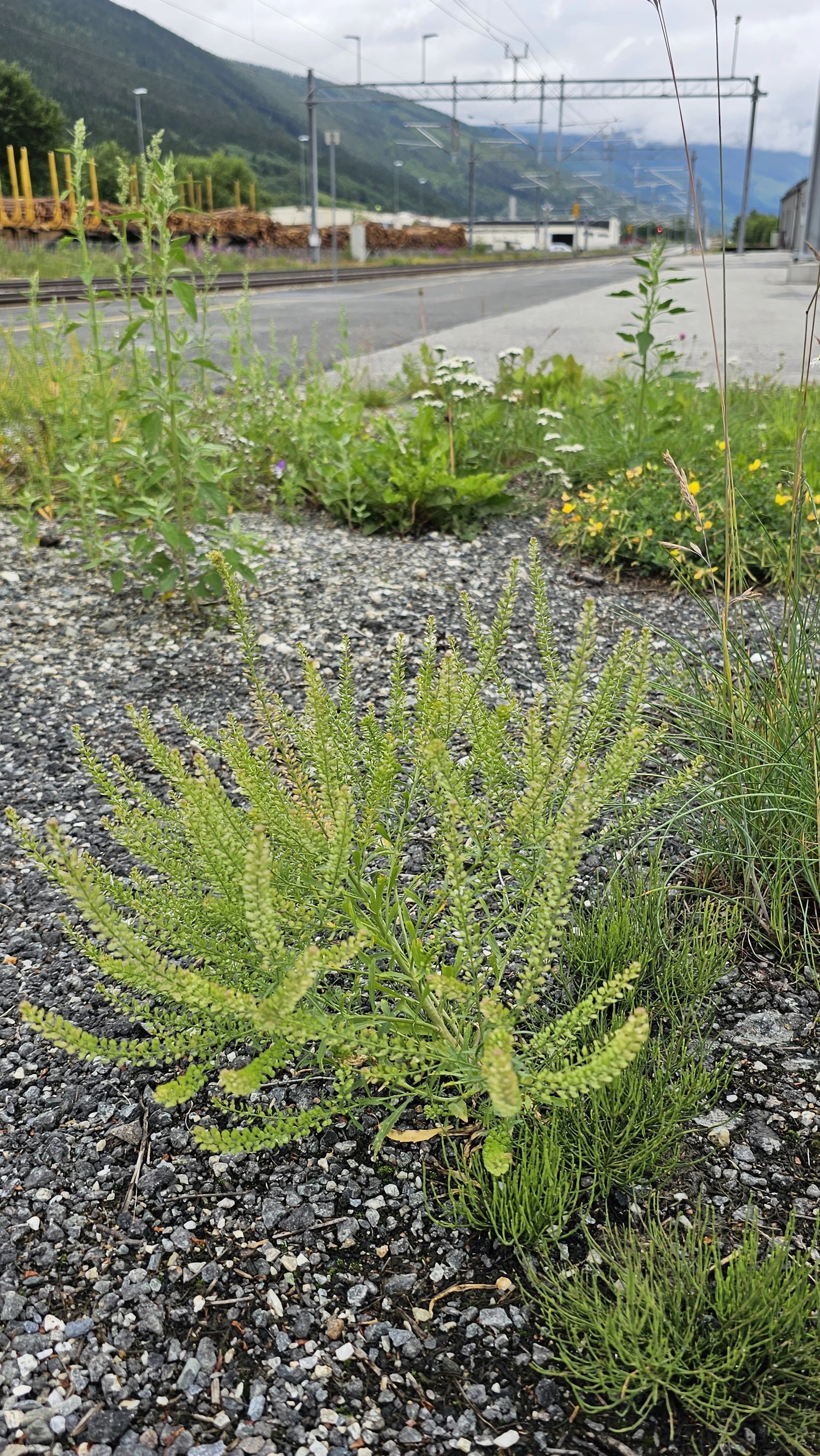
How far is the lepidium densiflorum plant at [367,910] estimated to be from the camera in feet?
3.99

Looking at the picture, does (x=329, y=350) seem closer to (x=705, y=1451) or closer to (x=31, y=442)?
(x=31, y=442)

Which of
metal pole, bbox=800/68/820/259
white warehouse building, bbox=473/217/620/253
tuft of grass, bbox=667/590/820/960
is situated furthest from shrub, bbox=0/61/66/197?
tuft of grass, bbox=667/590/820/960

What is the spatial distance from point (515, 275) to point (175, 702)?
32.0m

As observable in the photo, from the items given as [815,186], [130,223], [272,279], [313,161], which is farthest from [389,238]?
[130,223]

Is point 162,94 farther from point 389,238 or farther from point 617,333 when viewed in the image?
point 617,333

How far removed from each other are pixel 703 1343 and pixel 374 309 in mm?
16993

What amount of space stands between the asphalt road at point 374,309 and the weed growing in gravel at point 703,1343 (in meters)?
4.15

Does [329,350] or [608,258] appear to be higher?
[608,258]

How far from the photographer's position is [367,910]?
5.91 ft

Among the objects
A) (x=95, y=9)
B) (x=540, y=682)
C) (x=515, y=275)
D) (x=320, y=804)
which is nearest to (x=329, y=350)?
(x=540, y=682)

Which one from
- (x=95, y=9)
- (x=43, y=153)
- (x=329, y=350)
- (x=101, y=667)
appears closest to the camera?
(x=101, y=667)

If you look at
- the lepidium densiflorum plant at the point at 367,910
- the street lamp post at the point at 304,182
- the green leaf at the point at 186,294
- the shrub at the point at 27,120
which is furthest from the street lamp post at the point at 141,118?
the street lamp post at the point at 304,182

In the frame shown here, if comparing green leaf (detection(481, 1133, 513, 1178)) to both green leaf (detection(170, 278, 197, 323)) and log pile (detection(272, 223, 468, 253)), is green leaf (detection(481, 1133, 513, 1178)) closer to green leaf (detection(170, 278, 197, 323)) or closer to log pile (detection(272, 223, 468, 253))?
green leaf (detection(170, 278, 197, 323))

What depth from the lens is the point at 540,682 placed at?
3127 millimetres
